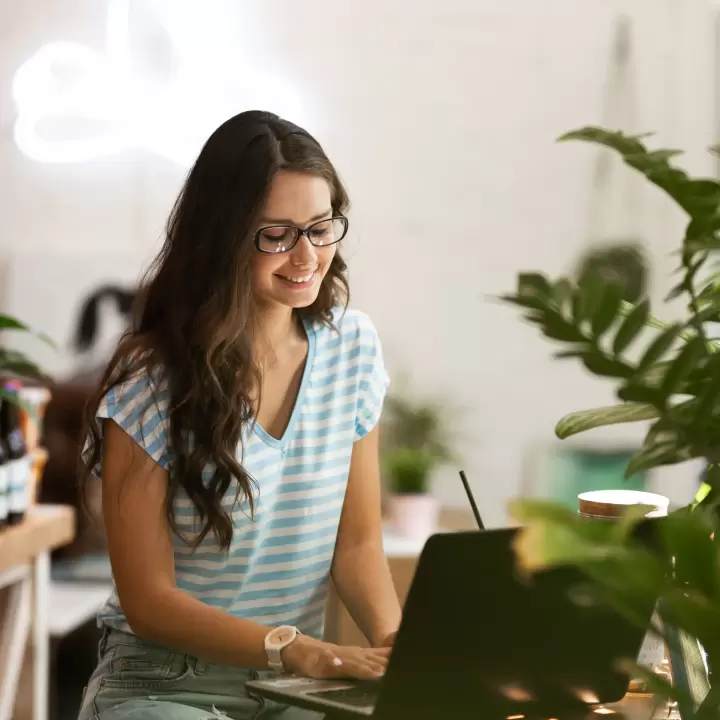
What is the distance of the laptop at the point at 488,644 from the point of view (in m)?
0.92

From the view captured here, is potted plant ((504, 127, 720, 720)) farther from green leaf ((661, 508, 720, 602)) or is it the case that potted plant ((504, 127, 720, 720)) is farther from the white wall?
the white wall

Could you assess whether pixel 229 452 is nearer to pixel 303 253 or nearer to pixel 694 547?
pixel 303 253

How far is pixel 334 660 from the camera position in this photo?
3.77 feet

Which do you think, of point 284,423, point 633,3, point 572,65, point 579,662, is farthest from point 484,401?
point 579,662

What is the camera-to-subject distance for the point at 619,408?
3.07 feet

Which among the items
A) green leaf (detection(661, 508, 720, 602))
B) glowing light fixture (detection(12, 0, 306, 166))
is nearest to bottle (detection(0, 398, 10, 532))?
glowing light fixture (detection(12, 0, 306, 166))

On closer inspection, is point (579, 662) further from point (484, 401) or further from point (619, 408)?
point (484, 401)

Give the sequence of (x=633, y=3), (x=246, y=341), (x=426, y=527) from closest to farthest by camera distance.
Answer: (x=246, y=341) → (x=426, y=527) → (x=633, y=3)

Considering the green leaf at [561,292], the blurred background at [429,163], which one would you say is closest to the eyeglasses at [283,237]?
the green leaf at [561,292]

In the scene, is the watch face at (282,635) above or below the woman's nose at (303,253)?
below

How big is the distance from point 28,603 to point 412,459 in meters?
1.05

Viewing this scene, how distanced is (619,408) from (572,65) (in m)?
2.62

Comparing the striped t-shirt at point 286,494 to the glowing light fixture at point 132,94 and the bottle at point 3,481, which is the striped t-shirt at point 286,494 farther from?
the glowing light fixture at point 132,94

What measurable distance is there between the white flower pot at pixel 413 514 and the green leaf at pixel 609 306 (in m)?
2.28
